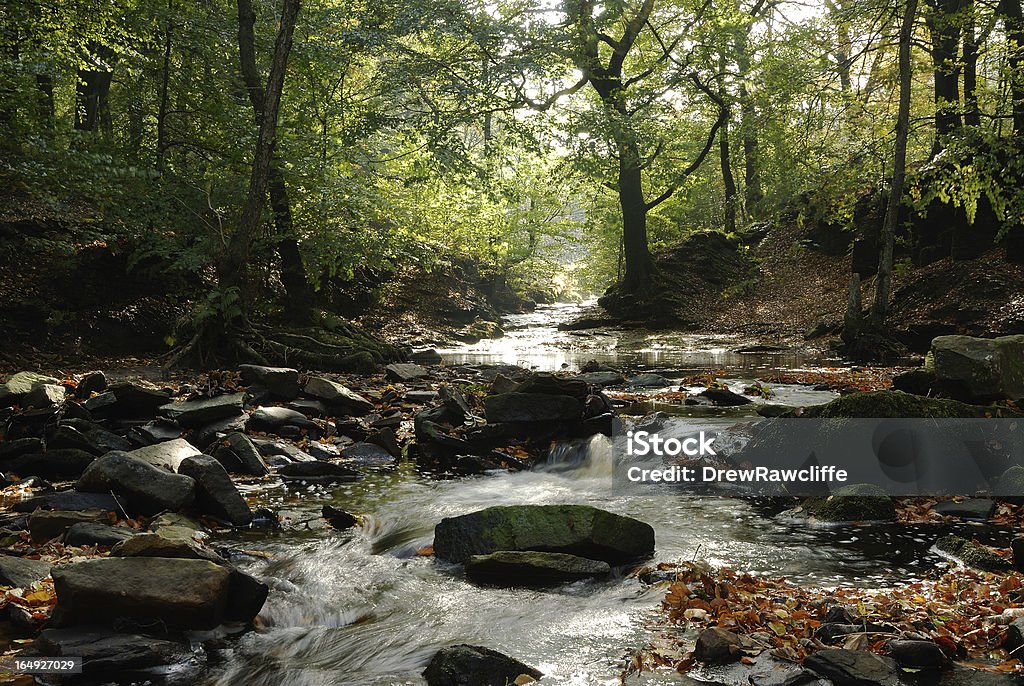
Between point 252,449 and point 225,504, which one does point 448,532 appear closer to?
point 225,504

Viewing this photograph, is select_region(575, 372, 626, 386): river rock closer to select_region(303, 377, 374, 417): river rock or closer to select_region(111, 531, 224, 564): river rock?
select_region(303, 377, 374, 417): river rock

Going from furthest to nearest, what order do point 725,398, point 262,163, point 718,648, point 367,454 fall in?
1. point 262,163
2. point 725,398
3. point 367,454
4. point 718,648

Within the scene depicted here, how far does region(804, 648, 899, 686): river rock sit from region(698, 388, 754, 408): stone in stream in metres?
7.42

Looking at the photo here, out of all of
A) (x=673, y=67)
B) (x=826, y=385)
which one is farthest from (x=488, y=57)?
(x=826, y=385)

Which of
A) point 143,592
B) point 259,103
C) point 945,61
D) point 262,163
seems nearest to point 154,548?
point 143,592

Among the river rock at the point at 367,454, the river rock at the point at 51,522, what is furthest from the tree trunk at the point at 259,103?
the river rock at the point at 51,522

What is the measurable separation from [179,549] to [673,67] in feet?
80.1

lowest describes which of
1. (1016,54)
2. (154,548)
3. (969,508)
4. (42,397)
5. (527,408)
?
(969,508)

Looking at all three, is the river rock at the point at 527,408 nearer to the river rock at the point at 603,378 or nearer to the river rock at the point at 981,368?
the river rock at the point at 603,378

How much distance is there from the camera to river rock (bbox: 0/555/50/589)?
4.43m

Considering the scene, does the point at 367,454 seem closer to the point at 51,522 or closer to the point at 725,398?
the point at 51,522

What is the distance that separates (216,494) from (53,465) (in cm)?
209

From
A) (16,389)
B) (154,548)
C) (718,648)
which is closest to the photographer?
(718,648)

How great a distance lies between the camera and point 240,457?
7.91 m
